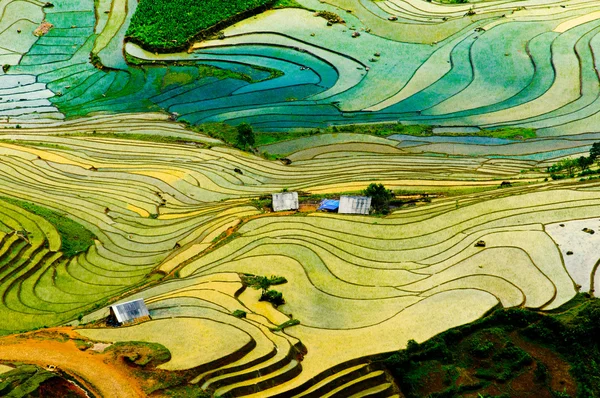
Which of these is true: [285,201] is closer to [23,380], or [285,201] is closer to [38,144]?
[23,380]

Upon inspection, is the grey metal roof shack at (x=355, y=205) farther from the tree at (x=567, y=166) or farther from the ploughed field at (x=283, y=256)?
the tree at (x=567, y=166)

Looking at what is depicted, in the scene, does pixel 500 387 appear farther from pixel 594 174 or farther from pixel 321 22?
pixel 321 22

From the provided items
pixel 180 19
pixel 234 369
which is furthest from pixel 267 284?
pixel 180 19

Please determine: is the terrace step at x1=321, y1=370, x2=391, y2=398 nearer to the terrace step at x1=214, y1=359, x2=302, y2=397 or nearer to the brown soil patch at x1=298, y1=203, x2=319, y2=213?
the terrace step at x1=214, y1=359, x2=302, y2=397

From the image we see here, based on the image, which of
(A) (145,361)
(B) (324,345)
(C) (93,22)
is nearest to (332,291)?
(B) (324,345)

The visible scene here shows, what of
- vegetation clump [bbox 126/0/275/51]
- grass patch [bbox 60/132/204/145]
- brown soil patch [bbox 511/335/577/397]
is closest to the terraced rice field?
grass patch [bbox 60/132/204/145]

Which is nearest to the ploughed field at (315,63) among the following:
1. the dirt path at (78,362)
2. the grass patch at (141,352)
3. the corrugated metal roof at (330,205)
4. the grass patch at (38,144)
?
the grass patch at (38,144)

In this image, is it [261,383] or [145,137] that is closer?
[261,383]
